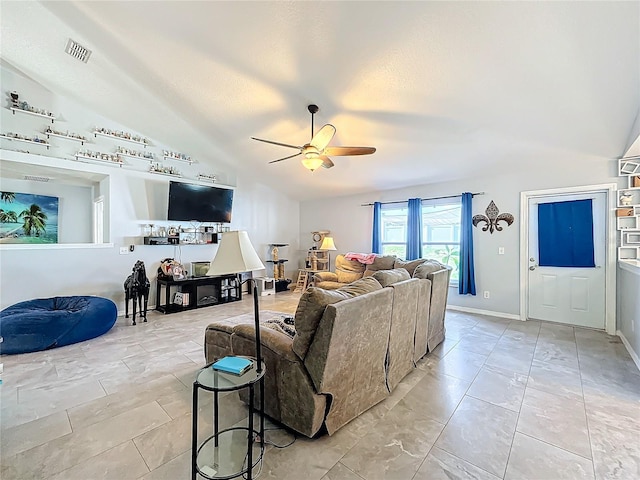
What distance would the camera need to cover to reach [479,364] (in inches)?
117

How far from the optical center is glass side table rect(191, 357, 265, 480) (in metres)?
1.46

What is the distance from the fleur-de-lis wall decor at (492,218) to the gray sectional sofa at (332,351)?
3154mm

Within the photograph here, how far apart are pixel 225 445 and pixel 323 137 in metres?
2.84

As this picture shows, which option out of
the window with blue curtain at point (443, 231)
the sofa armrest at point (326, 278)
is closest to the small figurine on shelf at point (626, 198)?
the window with blue curtain at point (443, 231)

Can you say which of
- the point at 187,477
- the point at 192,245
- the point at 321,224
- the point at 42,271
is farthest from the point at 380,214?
the point at 42,271

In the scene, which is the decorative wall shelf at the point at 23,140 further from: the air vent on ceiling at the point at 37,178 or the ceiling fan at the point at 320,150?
the ceiling fan at the point at 320,150

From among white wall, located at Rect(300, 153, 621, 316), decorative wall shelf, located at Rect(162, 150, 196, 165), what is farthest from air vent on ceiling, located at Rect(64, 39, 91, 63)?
white wall, located at Rect(300, 153, 621, 316)

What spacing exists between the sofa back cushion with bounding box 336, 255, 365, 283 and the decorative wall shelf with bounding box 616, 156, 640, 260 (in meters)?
3.70

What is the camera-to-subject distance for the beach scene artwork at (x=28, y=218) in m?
5.15

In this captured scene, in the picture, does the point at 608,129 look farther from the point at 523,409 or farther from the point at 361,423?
the point at 361,423

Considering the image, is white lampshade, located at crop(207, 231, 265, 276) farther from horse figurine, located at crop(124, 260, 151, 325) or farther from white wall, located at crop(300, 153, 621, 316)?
white wall, located at crop(300, 153, 621, 316)

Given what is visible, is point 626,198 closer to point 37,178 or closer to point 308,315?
point 308,315

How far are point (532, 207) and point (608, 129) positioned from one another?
1.41 metres

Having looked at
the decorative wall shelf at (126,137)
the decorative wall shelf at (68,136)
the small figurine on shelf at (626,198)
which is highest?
the decorative wall shelf at (126,137)
